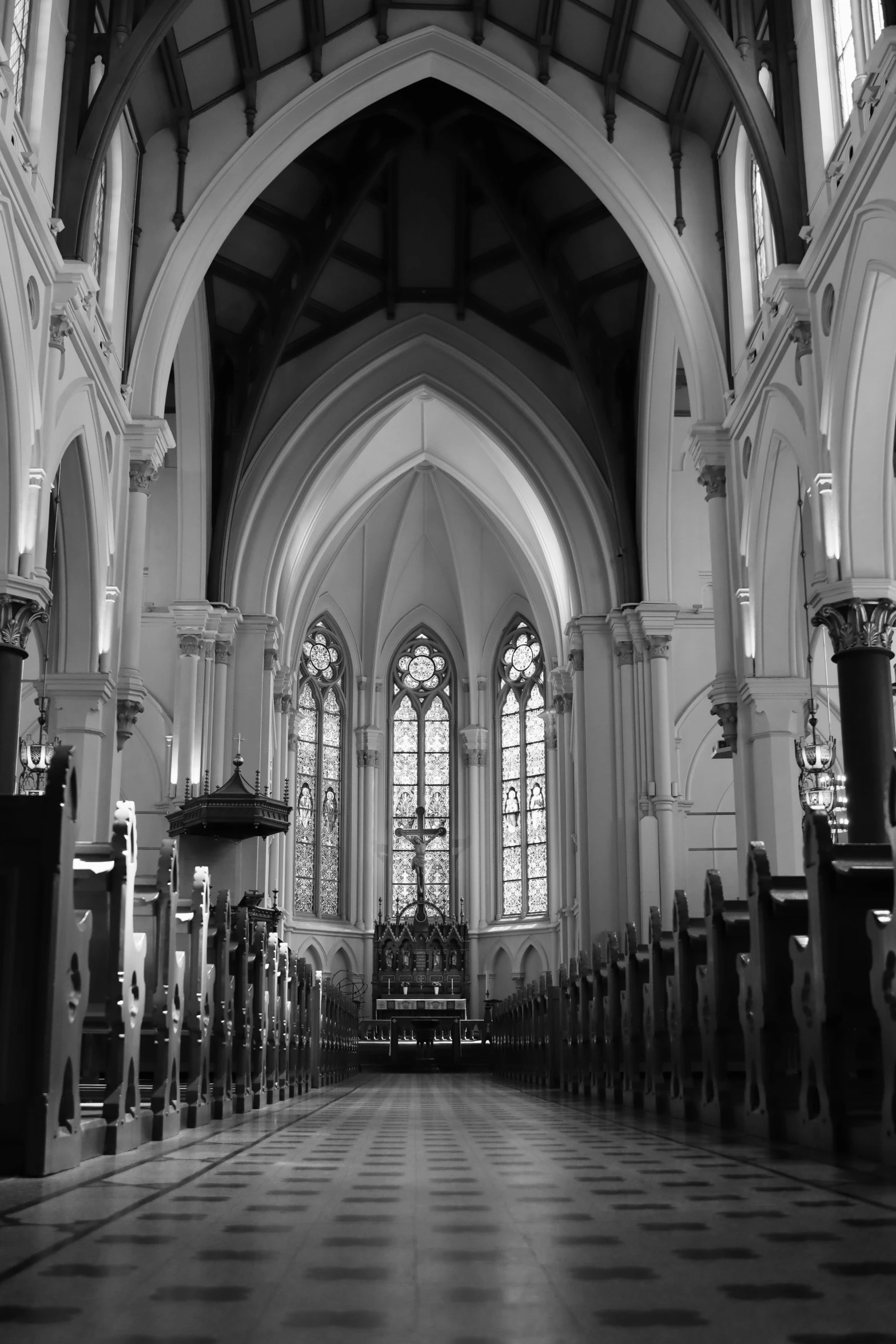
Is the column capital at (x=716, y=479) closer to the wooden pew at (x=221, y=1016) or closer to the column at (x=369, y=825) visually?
the wooden pew at (x=221, y=1016)

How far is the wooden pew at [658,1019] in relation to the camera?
7.57 metres

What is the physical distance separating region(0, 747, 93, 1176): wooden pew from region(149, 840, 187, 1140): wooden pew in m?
1.40

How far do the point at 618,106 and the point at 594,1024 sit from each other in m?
11.0

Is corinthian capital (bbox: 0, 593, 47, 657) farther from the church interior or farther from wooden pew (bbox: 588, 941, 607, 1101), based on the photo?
wooden pew (bbox: 588, 941, 607, 1101)

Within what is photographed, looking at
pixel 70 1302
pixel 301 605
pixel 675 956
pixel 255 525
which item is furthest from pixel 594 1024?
pixel 301 605

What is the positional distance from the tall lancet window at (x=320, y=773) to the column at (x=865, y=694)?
17.9 meters

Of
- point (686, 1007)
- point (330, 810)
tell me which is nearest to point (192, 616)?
point (330, 810)

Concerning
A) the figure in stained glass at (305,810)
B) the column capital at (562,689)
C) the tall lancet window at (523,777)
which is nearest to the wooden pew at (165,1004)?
the column capital at (562,689)

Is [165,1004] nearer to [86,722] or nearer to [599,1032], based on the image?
[599,1032]

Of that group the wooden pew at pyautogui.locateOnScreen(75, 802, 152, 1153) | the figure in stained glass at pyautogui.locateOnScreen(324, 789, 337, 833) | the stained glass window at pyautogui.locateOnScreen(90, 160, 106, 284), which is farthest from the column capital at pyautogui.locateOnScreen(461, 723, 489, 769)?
the wooden pew at pyautogui.locateOnScreen(75, 802, 152, 1153)

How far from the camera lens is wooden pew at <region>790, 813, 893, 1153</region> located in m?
4.86

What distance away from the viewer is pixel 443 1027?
82.2ft

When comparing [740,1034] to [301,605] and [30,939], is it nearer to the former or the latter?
[30,939]

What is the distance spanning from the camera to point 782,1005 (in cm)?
556
